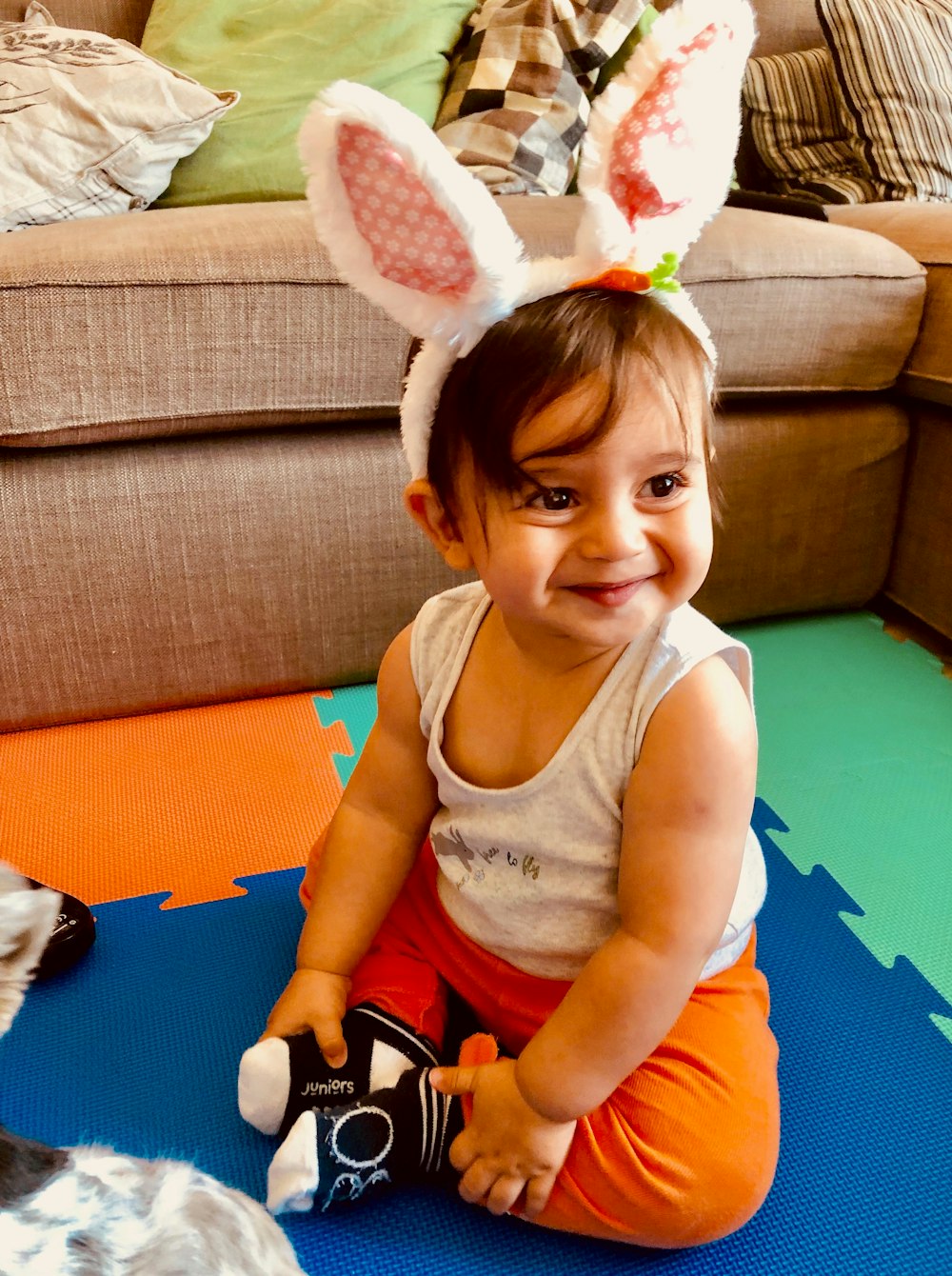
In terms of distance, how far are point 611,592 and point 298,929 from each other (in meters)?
0.44

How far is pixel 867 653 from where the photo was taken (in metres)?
1.29

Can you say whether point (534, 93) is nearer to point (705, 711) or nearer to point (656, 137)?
point (656, 137)

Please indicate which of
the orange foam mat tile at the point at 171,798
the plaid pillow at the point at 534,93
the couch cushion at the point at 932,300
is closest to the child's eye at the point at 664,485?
the orange foam mat tile at the point at 171,798

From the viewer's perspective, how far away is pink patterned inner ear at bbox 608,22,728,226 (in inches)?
22.5

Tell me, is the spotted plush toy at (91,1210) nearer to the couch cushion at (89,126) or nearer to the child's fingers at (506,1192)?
the child's fingers at (506,1192)

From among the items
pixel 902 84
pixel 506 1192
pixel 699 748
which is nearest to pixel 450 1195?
pixel 506 1192

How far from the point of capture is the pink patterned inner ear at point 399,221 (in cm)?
53

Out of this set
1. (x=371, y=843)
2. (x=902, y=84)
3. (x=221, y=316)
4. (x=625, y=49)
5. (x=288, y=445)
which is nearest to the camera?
(x=371, y=843)

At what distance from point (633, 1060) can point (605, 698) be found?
0.70 ft

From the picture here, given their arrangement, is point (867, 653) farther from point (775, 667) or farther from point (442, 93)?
point (442, 93)

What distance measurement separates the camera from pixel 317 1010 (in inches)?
28.0

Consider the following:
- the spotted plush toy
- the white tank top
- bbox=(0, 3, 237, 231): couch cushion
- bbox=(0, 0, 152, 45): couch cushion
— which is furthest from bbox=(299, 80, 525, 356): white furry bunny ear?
bbox=(0, 0, 152, 45): couch cushion

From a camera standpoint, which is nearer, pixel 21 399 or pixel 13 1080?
pixel 13 1080

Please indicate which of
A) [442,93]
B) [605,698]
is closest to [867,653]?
[605,698]
